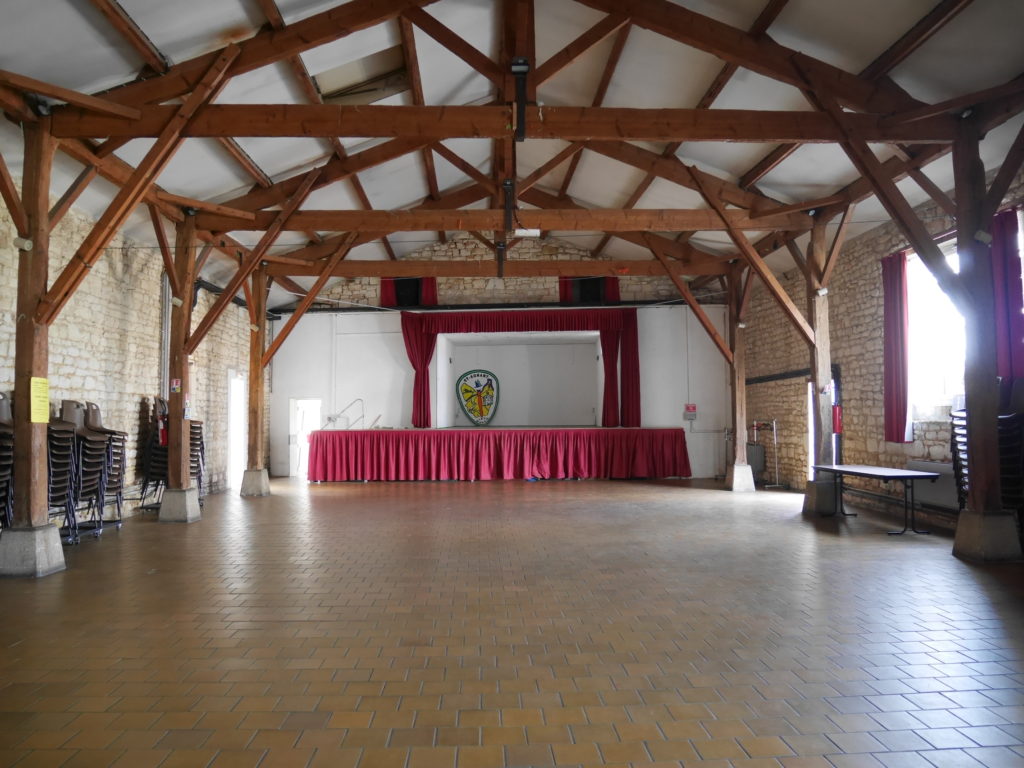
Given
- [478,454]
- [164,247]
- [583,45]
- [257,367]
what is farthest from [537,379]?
[583,45]

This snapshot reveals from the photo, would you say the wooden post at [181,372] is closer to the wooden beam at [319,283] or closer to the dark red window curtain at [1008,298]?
the wooden beam at [319,283]

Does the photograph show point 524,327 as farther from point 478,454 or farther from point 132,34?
point 132,34

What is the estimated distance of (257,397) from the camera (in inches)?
388

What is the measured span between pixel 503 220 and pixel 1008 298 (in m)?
5.20

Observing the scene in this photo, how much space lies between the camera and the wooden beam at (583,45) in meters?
5.52

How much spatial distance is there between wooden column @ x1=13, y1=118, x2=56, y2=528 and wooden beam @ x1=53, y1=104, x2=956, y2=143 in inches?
13.2

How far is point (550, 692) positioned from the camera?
2652mm

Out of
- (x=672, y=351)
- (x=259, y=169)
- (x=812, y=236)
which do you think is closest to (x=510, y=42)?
(x=259, y=169)

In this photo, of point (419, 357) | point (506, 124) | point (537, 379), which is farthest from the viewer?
point (537, 379)

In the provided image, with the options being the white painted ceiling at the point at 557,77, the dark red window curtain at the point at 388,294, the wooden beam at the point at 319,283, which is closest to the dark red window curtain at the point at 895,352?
the white painted ceiling at the point at 557,77

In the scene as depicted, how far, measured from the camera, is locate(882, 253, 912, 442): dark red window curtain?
6.92 m

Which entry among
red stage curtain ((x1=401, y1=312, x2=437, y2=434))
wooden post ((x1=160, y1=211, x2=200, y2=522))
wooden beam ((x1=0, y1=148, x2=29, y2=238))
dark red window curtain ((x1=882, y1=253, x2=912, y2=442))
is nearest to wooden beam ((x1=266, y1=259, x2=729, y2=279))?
red stage curtain ((x1=401, y1=312, x2=437, y2=434))

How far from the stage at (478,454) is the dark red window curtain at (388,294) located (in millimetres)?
2906

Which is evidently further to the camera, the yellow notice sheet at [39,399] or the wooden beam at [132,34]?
the yellow notice sheet at [39,399]
